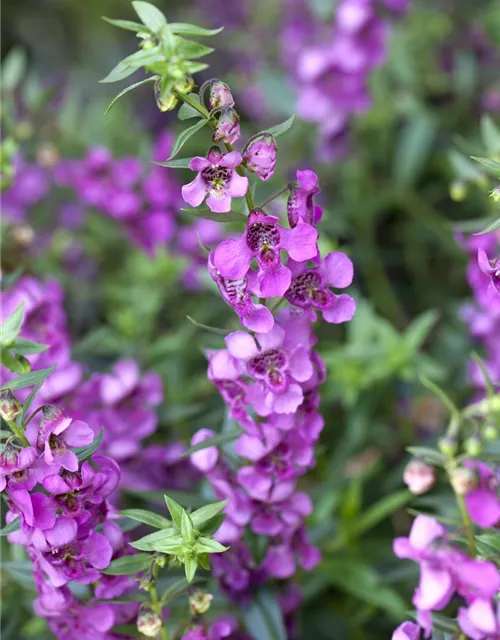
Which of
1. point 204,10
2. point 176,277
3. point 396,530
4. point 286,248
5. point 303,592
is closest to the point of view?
point 286,248

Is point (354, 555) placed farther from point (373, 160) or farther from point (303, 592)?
point (373, 160)

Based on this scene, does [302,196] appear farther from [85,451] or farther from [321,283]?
[85,451]

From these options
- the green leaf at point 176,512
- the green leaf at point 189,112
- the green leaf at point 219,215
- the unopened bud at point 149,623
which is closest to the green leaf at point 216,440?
the green leaf at point 176,512

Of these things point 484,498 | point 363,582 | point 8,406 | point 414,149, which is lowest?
point 363,582

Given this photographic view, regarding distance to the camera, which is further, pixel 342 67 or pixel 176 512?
pixel 342 67

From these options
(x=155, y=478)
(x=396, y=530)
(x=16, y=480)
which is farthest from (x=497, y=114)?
(x=16, y=480)

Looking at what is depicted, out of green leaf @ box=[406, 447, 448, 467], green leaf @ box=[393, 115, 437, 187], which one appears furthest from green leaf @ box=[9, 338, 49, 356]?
green leaf @ box=[393, 115, 437, 187]

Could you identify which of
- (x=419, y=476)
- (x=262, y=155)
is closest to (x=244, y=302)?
(x=262, y=155)
